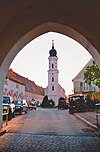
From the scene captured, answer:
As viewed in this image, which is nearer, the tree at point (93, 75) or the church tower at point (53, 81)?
the tree at point (93, 75)

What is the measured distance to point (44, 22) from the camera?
38.3 feet

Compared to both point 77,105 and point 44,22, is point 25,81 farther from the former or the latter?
point 44,22

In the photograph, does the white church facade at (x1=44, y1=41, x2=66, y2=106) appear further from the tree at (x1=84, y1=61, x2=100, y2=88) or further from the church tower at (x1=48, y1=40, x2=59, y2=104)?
the tree at (x1=84, y1=61, x2=100, y2=88)

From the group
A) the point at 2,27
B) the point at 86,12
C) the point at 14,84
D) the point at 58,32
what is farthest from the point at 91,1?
the point at 14,84

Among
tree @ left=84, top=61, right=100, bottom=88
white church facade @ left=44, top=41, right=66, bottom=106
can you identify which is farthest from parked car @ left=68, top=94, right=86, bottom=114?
white church facade @ left=44, top=41, right=66, bottom=106

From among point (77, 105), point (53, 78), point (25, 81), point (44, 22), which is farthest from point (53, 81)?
point (44, 22)

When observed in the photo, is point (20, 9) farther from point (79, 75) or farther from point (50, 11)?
point (79, 75)

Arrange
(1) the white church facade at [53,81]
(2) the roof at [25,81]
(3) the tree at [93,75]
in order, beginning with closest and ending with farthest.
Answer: (3) the tree at [93,75]
(2) the roof at [25,81]
(1) the white church facade at [53,81]

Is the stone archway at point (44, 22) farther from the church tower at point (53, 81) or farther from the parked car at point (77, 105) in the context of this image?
the church tower at point (53, 81)

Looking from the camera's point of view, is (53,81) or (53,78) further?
(53,81)

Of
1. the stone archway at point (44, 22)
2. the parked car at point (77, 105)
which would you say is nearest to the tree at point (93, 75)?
the stone archway at point (44, 22)

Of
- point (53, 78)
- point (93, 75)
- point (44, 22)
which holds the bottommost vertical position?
point (93, 75)

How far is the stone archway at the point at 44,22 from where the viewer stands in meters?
9.63

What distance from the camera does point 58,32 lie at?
1352 cm
